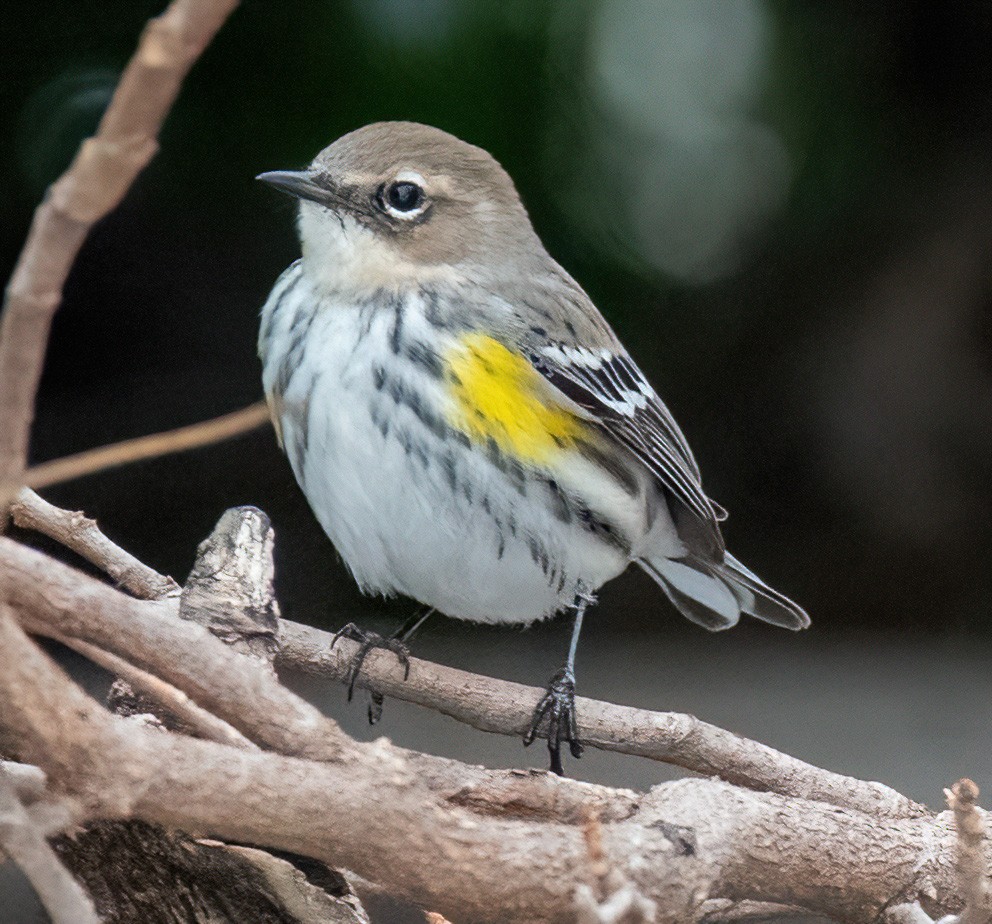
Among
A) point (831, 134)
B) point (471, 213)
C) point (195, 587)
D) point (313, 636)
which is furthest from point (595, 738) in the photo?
point (831, 134)

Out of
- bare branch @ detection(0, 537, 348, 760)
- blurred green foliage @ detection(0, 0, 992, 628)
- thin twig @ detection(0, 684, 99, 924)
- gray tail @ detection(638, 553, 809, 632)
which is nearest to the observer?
thin twig @ detection(0, 684, 99, 924)

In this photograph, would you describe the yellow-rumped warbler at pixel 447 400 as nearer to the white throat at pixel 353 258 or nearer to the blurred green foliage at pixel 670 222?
the white throat at pixel 353 258

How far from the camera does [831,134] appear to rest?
2359 mm

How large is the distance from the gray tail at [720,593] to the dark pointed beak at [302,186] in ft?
2.20

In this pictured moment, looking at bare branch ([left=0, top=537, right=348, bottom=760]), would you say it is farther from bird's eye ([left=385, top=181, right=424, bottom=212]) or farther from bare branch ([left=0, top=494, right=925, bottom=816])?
bird's eye ([left=385, top=181, right=424, bottom=212])

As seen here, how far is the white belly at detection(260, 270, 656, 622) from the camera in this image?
4.81 feet

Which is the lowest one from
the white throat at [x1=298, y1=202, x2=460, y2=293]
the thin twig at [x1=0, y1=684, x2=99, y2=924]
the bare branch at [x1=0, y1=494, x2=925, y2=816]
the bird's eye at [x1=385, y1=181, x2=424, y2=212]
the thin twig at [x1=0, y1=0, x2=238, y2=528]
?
the thin twig at [x1=0, y1=684, x2=99, y2=924]

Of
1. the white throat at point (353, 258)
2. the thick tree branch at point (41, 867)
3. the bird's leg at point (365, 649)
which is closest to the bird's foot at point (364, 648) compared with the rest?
the bird's leg at point (365, 649)

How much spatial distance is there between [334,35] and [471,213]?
1.89ft

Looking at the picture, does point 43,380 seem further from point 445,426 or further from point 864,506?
point 864,506

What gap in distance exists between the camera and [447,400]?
4.77 ft

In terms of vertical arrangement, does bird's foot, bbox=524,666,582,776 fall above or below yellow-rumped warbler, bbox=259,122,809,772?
below

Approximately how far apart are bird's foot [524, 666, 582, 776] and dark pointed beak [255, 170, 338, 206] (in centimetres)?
56

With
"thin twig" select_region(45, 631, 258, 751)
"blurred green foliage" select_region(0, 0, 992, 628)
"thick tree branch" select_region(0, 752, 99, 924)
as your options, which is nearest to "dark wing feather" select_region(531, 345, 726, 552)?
"blurred green foliage" select_region(0, 0, 992, 628)
